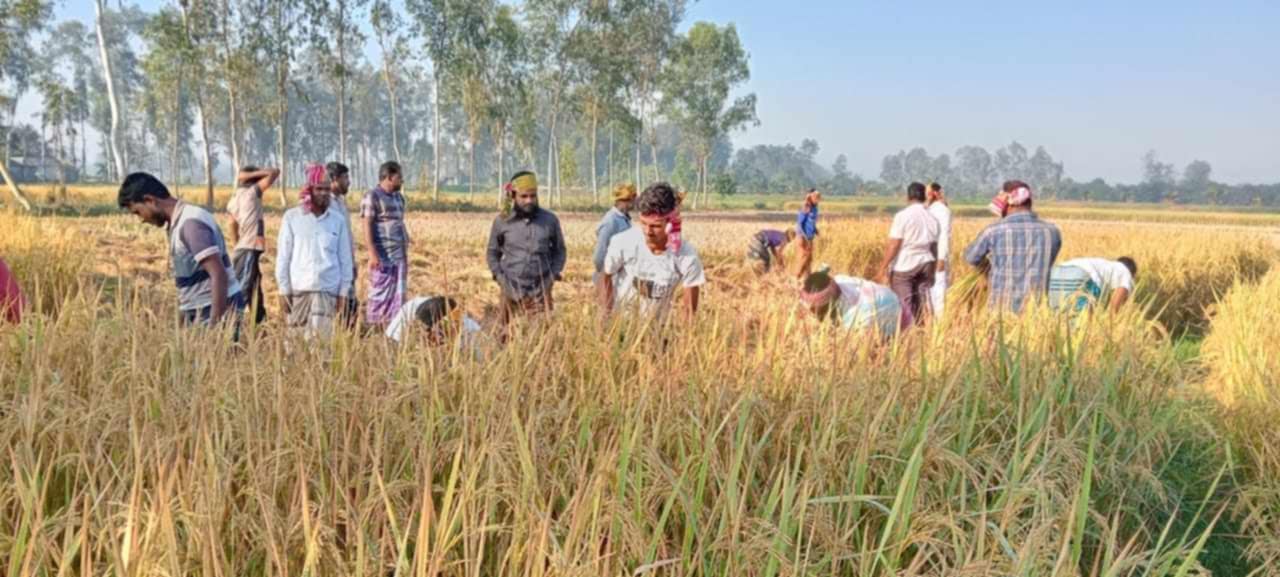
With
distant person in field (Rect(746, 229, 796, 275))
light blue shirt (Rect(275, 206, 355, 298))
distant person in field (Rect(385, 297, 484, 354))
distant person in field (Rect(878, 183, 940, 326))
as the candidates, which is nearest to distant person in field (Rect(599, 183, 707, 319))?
distant person in field (Rect(385, 297, 484, 354))

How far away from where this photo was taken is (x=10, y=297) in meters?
2.69

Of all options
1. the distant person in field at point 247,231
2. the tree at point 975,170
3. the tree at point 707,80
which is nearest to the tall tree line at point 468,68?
the tree at point 707,80

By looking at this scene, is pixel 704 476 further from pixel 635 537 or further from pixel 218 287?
pixel 218 287

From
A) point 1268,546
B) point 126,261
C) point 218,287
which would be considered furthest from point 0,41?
point 1268,546

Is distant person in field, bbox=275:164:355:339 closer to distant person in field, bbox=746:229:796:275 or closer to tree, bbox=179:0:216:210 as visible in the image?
distant person in field, bbox=746:229:796:275

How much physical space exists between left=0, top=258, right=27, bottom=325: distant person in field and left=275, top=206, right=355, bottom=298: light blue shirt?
1.27 metres

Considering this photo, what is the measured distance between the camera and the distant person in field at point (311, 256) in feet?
13.2

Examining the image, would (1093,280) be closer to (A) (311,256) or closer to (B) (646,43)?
(A) (311,256)

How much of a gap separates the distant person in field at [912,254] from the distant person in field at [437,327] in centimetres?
357

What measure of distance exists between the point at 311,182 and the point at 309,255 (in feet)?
1.33

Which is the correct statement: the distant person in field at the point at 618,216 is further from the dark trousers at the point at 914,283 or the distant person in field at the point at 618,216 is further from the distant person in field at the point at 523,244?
the dark trousers at the point at 914,283

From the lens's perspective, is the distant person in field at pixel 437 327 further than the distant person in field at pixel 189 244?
No

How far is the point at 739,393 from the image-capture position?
75.7 inches

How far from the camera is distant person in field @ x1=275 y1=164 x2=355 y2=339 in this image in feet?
13.2
